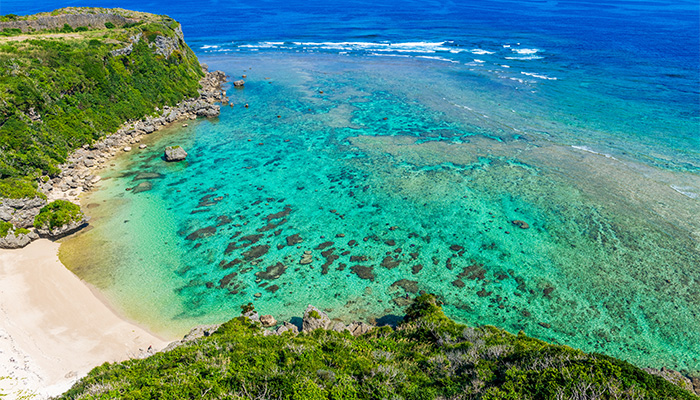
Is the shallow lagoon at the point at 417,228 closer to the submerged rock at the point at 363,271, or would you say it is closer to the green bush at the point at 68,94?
the submerged rock at the point at 363,271

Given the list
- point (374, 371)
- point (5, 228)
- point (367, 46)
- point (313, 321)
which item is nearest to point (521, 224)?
point (313, 321)

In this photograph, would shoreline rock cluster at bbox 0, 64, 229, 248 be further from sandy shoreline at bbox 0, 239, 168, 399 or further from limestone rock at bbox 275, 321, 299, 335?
limestone rock at bbox 275, 321, 299, 335

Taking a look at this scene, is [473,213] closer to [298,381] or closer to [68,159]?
[298,381]

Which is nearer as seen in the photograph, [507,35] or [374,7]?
[507,35]

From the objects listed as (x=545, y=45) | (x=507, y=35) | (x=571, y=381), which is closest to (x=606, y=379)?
(x=571, y=381)

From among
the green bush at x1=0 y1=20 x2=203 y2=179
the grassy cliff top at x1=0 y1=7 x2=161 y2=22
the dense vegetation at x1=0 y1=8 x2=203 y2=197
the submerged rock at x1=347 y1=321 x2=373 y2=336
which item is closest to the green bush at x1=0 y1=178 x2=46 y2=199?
the dense vegetation at x1=0 y1=8 x2=203 y2=197

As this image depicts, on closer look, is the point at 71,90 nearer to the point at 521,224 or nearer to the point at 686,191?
the point at 521,224
